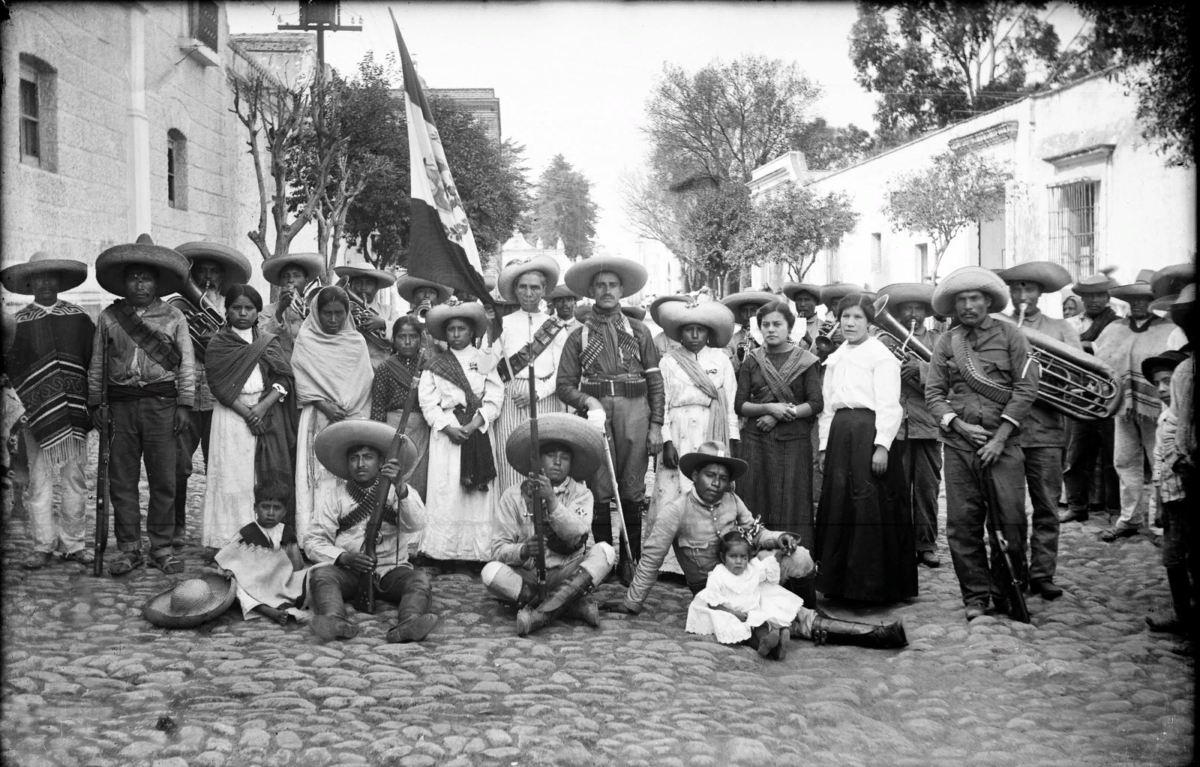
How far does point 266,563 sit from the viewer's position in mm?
5996

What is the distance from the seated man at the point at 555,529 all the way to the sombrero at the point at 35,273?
10.4 ft

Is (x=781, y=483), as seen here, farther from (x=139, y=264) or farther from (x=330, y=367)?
(x=139, y=264)

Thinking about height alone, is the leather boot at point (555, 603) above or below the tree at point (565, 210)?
below

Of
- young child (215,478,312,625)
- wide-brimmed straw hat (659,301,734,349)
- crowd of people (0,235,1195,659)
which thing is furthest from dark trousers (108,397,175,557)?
wide-brimmed straw hat (659,301,734,349)

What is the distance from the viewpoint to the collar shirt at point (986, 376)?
6066 mm

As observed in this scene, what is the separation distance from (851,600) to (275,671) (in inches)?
134

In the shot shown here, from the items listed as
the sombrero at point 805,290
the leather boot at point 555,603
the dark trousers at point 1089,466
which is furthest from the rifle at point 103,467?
the dark trousers at point 1089,466

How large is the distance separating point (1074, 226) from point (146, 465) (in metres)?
11.2

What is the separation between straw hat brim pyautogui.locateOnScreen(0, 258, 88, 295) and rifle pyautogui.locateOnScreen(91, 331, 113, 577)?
652 millimetres

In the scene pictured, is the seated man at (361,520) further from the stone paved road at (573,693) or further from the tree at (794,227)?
the tree at (794,227)

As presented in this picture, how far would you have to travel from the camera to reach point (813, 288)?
906cm

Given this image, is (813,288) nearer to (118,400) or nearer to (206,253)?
(206,253)

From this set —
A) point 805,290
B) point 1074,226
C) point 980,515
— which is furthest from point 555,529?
point 1074,226

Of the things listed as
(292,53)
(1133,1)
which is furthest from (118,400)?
(292,53)
